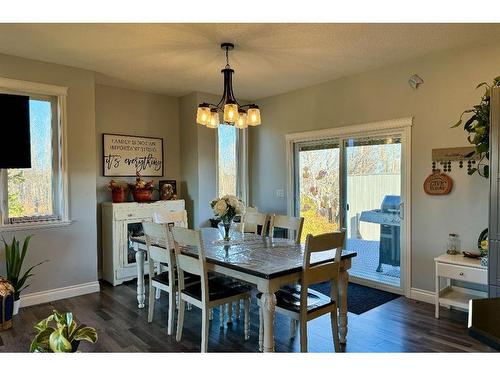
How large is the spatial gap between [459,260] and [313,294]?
5.10 ft

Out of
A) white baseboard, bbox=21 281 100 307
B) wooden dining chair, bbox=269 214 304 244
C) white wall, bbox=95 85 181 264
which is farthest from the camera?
white wall, bbox=95 85 181 264

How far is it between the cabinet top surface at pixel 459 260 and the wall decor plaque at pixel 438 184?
637mm

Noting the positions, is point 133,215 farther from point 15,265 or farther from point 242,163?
point 242,163

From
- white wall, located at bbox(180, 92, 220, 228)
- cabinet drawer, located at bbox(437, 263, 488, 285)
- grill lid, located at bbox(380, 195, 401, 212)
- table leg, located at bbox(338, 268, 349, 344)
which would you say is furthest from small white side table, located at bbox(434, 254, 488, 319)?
white wall, located at bbox(180, 92, 220, 228)

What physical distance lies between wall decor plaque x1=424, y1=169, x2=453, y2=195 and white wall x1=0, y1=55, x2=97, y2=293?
12.2 feet

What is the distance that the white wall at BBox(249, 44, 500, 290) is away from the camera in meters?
3.31

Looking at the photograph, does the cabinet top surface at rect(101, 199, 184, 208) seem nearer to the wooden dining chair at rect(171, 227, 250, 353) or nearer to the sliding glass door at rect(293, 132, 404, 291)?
the wooden dining chair at rect(171, 227, 250, 353)

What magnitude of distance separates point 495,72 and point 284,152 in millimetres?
2705

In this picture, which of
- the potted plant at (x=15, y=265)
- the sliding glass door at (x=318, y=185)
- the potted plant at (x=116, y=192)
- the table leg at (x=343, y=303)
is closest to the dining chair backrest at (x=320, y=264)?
the table leg at (x=343, y=303)

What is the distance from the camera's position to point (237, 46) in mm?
3305

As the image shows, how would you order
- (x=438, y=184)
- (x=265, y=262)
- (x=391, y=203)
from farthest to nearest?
(x=391, y=203) < (x=438, y=184) < (x=265, y=262)

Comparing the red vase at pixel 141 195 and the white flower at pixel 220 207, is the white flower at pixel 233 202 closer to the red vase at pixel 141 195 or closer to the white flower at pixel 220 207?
the white flower at pixel 220 207

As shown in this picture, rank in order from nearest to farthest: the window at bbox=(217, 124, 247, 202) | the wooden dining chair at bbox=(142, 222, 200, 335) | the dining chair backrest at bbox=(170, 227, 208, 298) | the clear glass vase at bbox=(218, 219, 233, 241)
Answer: the dining chair backrest at bbox=(170, 227, 208, 298), the wooden dining chair at bbox=(142, 222, 200, 335), the clear glass vase at bbox=(218, 219, 233, 241), the window at bbox=(217, 124, 247, 202)

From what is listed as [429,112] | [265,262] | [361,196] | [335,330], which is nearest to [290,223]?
[265,262]
